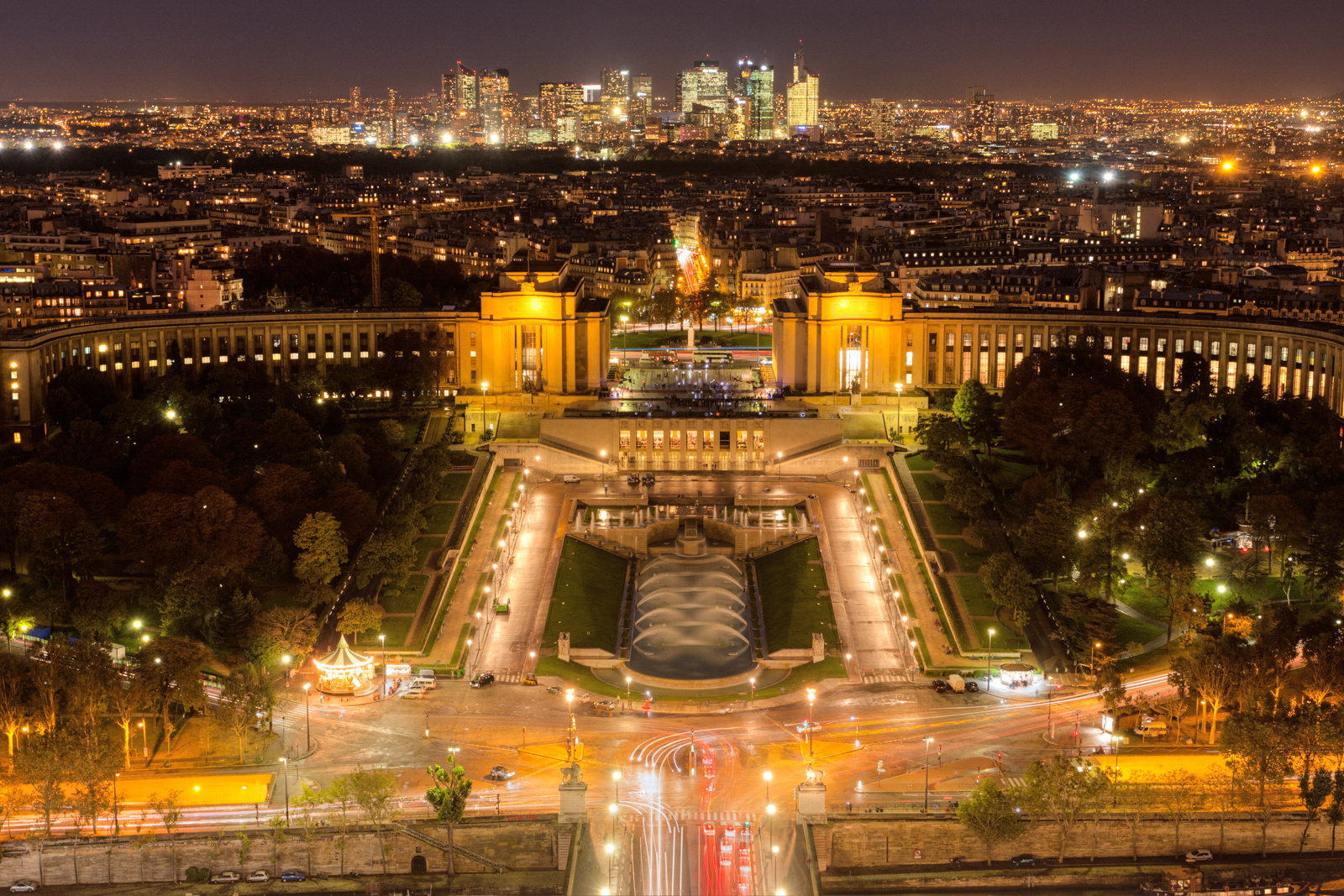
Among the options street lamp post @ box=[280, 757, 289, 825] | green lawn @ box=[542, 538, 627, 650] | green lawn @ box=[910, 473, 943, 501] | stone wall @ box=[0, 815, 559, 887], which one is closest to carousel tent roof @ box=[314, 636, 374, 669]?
street lamp post @ box=[280, 757, 289, 825]

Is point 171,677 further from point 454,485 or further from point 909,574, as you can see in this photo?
point 909,574

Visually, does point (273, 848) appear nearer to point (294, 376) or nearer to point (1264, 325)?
point (294, 376)

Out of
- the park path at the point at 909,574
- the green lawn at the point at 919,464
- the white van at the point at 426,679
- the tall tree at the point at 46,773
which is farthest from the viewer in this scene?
the green lawn at the point at 919,464

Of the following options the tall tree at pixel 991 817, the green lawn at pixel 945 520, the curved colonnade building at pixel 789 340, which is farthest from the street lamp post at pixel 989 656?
the curved colonnade building at pixel 789 340

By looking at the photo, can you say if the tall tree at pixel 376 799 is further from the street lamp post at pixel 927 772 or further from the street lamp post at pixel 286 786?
the street lamp post at pixel 927 772

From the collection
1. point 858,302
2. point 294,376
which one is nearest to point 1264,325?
point 858,302

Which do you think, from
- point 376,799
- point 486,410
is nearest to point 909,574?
point 376,799
